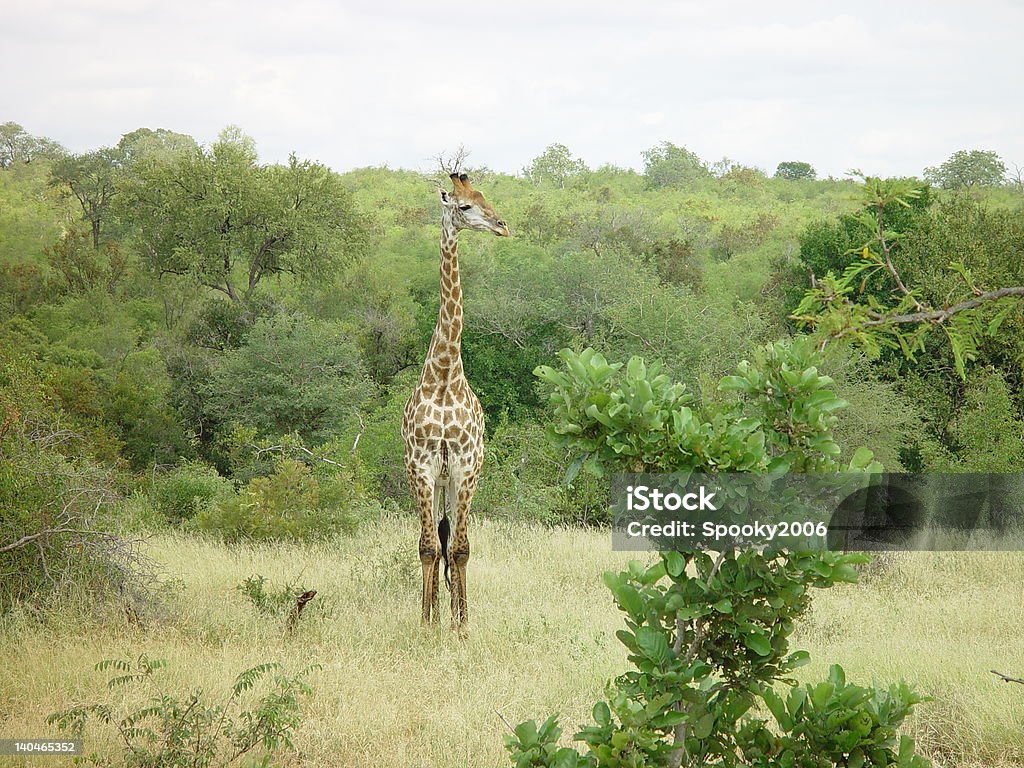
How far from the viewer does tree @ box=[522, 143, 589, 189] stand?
177ft

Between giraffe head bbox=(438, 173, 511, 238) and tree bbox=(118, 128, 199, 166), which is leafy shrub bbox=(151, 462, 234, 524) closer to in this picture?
giraffe head bbox=(438, 173, 511, 238)

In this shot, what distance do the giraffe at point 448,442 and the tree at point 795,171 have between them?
58909 millimetres

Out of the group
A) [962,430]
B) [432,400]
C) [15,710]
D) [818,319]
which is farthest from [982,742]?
[962,430]

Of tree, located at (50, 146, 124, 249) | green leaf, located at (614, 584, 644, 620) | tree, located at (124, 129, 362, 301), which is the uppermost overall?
tree, located at (50, 146, 124, 249)

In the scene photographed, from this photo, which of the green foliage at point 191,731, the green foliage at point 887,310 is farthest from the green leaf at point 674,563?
the green foliage at point 191,731

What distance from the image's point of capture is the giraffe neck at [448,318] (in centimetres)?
758

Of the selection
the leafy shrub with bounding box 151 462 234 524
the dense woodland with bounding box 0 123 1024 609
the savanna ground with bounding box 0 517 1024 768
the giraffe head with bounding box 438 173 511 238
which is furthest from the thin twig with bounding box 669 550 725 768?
the leafy shrub with bounding box 151 462 234 524

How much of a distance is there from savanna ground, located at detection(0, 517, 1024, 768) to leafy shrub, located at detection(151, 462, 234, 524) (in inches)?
128

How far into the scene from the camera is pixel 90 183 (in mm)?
34812

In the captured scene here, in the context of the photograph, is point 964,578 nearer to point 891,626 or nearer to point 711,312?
point 891,626

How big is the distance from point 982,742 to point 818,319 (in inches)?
137

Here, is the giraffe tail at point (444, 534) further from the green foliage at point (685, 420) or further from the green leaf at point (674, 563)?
the green leaf at point (674, 563)

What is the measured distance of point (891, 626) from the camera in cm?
770

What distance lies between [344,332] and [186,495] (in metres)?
11.0
